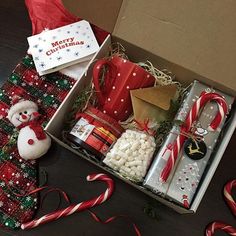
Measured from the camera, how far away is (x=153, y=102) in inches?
37.4

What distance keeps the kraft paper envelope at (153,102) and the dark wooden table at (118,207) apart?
0.69 ft

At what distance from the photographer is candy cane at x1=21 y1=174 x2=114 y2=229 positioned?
0.96 m

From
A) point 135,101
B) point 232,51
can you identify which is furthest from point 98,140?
point 232,51

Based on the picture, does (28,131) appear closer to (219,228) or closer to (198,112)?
(198,112)

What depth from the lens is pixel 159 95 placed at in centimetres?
95

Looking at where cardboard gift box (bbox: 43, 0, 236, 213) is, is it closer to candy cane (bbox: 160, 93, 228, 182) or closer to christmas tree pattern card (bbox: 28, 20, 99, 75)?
candy cane (bbox: 160, 93, 228, 182)

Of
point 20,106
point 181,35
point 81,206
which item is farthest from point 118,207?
point 181,35

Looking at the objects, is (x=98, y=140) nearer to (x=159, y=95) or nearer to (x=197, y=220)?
(x=159, y=95)

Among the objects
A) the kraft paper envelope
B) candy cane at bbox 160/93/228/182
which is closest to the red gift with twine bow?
the kraft paper envelope

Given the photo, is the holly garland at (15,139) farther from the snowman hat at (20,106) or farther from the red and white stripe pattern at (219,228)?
the red and white stripe pattern at (219,228)

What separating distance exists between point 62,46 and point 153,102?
1.17 feet

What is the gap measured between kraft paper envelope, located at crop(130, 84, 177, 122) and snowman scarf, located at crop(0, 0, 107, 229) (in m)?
0.25

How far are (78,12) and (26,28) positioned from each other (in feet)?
1.03

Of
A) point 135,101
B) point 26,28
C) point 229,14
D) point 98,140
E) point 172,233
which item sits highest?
point 229,14
